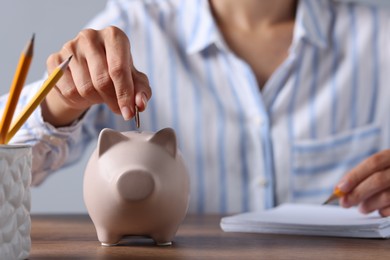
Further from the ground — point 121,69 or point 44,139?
point 121,69

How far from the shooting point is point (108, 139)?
76cm

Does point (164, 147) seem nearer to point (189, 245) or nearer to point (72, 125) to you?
point (189, 245)

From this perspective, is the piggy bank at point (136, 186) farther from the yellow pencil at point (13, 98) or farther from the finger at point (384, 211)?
the finger at point (384, 211)

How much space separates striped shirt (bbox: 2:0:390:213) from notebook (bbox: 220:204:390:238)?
49cm

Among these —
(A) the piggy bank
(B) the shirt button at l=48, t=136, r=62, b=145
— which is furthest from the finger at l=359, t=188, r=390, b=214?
(B) the shirt button at l=48, t=136, r=62, b=145

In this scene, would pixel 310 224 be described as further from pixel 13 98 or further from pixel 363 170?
pixel 13 98

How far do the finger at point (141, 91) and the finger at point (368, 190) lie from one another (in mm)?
410

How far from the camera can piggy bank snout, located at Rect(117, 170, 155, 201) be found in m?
0.73

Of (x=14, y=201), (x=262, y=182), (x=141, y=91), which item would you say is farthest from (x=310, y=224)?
(x=262, y=182)

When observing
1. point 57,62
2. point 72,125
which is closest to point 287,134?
point 72,125

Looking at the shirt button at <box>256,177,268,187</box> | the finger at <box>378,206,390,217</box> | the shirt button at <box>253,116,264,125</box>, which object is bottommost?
the shirt button at <box>256,177,268,187</box>

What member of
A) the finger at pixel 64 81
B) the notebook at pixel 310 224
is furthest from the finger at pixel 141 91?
the notebook at pixel 310 224

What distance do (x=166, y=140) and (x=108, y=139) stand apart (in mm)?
63

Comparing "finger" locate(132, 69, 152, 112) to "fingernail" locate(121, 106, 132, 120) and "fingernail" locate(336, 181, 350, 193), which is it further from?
"fingernail" locate(336, 181, 350, 193)
